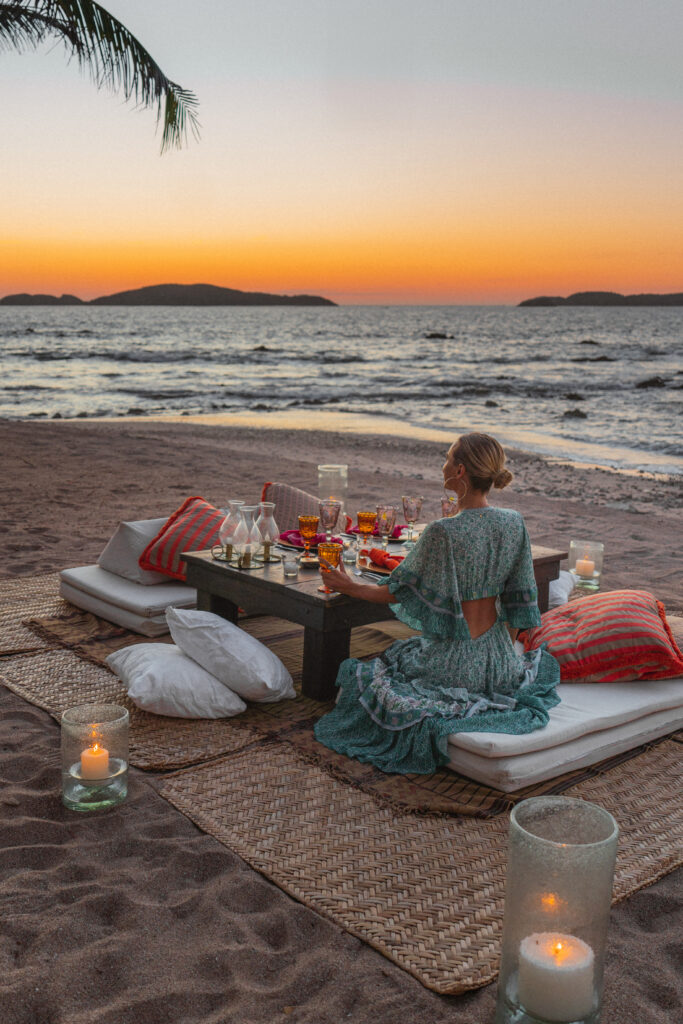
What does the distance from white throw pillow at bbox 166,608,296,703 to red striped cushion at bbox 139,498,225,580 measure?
915 millimetres

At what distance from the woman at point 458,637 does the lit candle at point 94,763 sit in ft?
2.85

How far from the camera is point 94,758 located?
2.90m

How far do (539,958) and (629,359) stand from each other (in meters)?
38.0

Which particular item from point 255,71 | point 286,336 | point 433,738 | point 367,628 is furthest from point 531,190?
point 286,336

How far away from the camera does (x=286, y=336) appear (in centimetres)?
5412

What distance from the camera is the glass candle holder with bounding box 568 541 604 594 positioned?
17.5 ft

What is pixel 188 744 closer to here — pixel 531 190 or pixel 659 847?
pixel 659 847

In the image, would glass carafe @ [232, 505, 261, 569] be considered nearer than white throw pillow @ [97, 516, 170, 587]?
Yes

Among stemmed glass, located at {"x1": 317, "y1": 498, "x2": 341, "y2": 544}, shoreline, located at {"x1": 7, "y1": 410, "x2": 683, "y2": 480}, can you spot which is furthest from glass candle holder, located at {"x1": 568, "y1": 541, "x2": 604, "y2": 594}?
shoreline, located at {"x1": 7, "y1": 410, "x2": 683, "y2": 480}

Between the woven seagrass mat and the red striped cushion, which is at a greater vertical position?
the red striped cushion

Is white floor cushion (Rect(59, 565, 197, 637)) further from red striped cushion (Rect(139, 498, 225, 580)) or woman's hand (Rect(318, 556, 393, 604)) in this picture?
woman's hand (Rect(318, 556, 393, 604))

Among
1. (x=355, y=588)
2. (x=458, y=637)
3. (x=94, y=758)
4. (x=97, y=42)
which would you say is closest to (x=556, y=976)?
(x=458, y=637)

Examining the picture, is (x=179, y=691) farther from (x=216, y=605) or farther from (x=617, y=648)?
(x=617, y=648)

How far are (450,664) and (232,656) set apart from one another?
3.12ft
